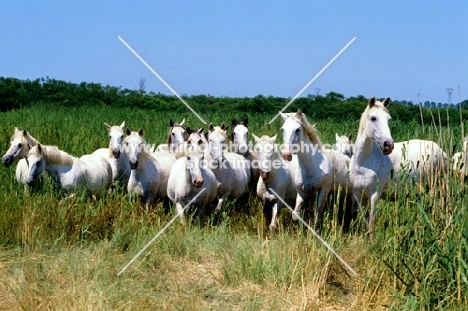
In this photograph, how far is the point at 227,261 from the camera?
694 cm

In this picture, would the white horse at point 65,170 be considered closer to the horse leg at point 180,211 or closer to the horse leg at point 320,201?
the horse leg at point 180,211

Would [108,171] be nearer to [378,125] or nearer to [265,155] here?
[265,155]

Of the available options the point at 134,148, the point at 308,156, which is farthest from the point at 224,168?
the point at 308,156

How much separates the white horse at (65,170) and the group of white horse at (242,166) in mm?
16

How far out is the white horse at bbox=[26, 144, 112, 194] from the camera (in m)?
9.62

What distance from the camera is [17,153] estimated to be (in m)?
10.1

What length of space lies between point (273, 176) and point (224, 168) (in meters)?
1.00

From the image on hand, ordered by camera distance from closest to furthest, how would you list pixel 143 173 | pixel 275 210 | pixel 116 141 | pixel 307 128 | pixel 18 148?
1. pixel 307 128
2. pixel 275 210
3. pixel 18 148
4. pixel 143 173
5. pixel 116 141

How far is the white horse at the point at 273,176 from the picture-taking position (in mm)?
9484

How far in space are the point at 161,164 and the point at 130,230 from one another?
263 centimetres

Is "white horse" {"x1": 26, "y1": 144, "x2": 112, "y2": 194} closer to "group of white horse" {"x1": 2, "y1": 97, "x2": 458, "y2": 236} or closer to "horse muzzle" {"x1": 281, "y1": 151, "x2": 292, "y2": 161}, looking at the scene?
"group of white horse" {"x1": 2, "y1": 97, "x2": 458, "y2": 236}

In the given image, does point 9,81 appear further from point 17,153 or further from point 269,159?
point 269,159

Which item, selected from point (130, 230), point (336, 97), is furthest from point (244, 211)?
point (336, 97)

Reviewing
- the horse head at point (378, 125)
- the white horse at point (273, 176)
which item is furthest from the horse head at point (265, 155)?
the horse head at point (378, 125)
